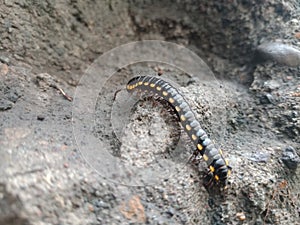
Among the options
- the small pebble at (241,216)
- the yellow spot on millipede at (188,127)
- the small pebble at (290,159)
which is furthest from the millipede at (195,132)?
the small pebble at (290,159)

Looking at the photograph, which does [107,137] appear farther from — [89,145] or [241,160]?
[241,160]

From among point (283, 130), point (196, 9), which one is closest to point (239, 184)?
point (283, 130)

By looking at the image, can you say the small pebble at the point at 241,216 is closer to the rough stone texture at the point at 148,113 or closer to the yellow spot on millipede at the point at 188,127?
the rough stone texture at the point at 148,113

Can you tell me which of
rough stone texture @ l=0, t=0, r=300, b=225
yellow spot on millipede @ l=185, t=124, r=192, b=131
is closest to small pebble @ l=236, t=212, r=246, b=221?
rough stone texture @ l=0, t=0, r=300, b=225

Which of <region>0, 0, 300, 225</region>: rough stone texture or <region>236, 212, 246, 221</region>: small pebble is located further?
<region>236, 212, 246, 221</region>: small pebble

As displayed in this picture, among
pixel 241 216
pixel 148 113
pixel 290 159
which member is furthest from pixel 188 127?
pixel 290 159

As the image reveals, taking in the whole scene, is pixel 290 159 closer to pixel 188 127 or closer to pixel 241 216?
A: pixel 241 216

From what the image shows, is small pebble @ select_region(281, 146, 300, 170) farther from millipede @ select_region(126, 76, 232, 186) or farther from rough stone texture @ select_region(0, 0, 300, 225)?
millipede @ select_region(126, 76, 232, 186)

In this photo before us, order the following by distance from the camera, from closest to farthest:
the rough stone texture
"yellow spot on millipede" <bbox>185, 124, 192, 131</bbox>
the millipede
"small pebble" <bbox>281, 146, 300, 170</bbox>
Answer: the rough stone texture → the millipede → "yellow spot on millipede" <bbox>185, 124, 192, 131</bbox> → "small pebble" <bbox>281, 146, 300, 170</bbox>
